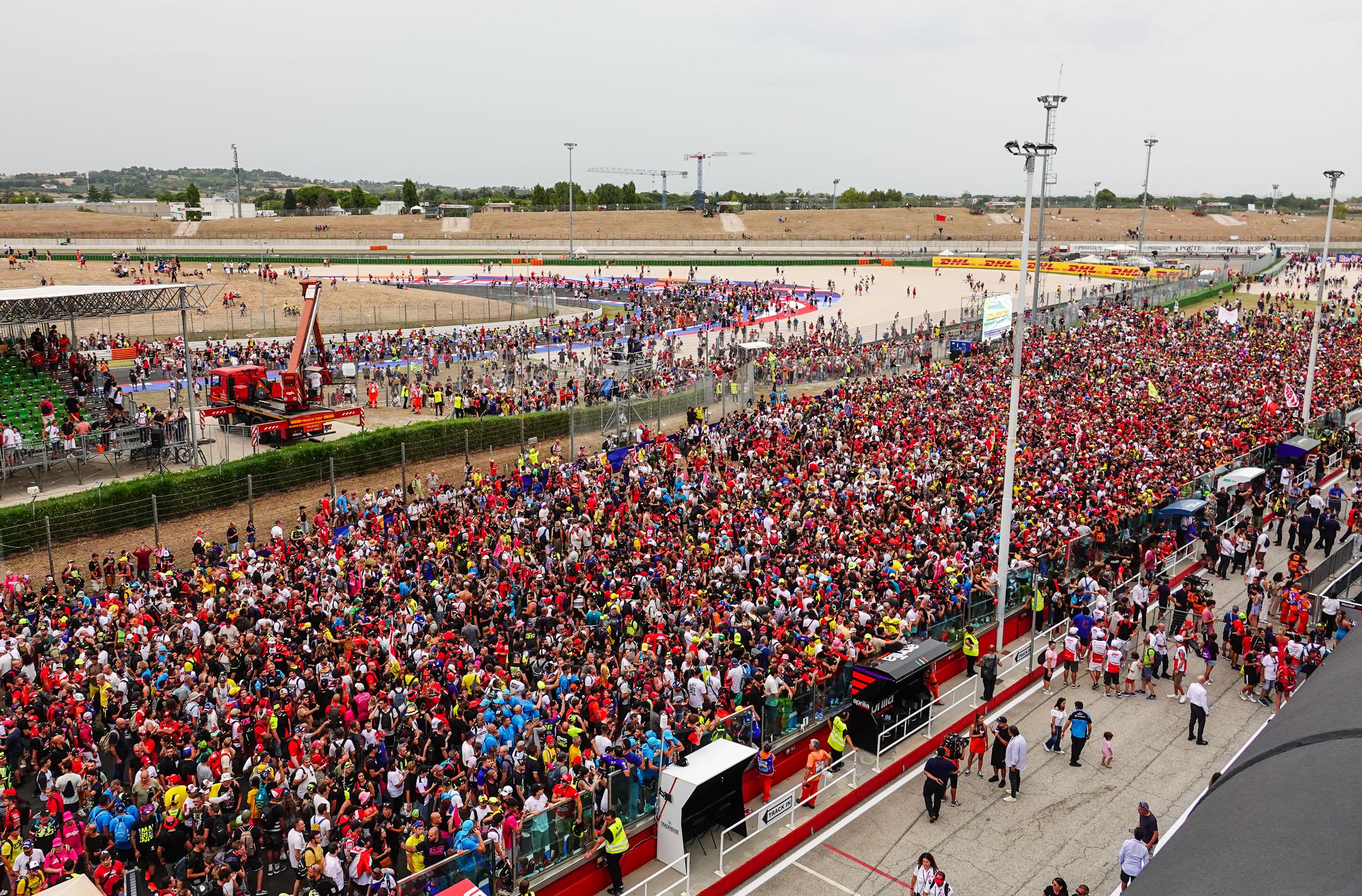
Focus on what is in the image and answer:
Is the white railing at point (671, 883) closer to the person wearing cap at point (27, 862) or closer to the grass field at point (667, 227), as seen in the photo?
the person wearing cap at point (27, 862)

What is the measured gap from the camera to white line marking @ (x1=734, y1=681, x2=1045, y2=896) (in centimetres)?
1305

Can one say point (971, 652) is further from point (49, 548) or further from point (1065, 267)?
point (1065, 267)

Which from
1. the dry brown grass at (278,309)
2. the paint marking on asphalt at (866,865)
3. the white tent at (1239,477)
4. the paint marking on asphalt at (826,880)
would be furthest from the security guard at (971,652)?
the dry brown grass at (278,309)

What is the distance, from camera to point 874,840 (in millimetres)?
13945

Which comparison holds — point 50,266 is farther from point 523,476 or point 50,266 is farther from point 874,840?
point 874,840

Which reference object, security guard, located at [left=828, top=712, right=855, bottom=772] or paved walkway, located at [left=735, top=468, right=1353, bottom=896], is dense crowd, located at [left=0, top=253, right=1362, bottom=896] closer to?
security guard, located at [left=828, top=712, right=855, bottom=772]

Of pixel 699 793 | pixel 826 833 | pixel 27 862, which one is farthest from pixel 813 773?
pixel 27 862

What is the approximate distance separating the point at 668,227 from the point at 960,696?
11250 centimetres

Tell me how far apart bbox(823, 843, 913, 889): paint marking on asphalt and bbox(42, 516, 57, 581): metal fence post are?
16.1 m

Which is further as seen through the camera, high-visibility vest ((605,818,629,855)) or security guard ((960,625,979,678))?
security guard ((960,625,979,678))

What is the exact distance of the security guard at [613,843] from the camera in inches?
486

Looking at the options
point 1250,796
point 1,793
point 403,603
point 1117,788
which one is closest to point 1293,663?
point 1117,788

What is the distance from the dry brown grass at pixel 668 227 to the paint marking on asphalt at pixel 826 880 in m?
106

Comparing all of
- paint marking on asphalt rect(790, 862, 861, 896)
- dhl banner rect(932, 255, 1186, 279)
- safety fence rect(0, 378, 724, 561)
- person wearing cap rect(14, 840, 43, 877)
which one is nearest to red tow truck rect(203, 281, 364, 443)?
safety fence rect(0, 378, 724, 561)
